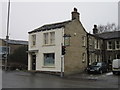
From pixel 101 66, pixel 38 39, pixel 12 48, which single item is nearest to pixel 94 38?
pixel 101 66

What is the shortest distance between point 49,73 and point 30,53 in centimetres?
540

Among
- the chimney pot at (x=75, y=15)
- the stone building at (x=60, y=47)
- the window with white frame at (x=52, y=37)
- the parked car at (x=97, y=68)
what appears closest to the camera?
Answer: the stone building at (x=60, y=47)

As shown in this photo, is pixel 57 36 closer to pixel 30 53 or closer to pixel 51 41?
pixel 51 41

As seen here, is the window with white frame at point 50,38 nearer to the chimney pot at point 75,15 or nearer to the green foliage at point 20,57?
the chimney pot at point 75,15

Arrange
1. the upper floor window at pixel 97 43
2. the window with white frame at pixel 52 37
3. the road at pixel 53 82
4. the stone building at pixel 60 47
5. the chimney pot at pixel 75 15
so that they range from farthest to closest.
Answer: the upper floor window at pixel 97 43
the chimney pot at pixel 75 15
the window with white frame at pixel 52 37
the stone building at pixel 60 47
the road at pixel 53 82

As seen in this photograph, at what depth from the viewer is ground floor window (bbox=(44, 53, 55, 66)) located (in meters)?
32.6

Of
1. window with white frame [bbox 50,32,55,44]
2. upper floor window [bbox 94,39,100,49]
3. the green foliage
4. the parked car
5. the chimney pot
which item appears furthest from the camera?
the green foliage

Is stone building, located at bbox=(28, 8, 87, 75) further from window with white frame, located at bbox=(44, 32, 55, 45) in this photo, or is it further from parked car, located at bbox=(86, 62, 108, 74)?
parked car, located at bbox=(86, 62, 108, 74)

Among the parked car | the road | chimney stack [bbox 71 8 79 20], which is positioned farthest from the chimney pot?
the road

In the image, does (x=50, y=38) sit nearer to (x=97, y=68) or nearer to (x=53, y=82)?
(x=97, y=68)

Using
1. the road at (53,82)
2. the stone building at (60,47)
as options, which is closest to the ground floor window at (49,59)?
the stone building at (60,47)

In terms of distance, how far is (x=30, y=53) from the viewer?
36.0 m

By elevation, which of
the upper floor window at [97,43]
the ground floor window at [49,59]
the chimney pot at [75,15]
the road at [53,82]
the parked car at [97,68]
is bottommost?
the road at [53,82]

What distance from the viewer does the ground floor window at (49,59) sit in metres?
32.6
